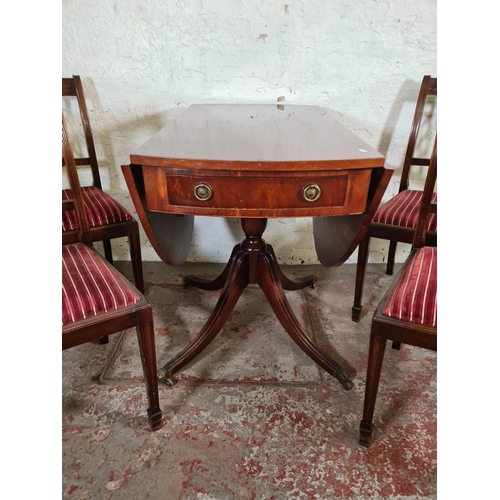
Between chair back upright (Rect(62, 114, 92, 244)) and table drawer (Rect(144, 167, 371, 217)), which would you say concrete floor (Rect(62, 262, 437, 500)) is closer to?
chair back upright (Rect(62, 114, 92, 244))

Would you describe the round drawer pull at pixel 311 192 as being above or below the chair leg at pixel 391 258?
above

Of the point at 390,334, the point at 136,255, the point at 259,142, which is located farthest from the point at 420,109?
the point at 136,255

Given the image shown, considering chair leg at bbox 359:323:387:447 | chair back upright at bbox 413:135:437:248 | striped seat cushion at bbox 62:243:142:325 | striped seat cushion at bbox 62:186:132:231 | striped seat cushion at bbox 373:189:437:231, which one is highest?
chair back upright at bbox 413:135:437:248

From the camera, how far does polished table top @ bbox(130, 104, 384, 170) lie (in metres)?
1.05

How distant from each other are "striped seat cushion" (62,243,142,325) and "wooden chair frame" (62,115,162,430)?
18mm

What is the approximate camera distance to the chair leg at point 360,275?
5.93 ft

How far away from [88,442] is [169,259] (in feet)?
2.20

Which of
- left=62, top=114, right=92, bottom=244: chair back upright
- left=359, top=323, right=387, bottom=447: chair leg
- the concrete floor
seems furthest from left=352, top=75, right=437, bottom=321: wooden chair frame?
left=62, top=114, right=92, bottom=244: chair back upright

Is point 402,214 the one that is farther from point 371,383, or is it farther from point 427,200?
point 371,383

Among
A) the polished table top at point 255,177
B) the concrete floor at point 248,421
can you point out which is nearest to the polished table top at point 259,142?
the polished table top at point 255,177

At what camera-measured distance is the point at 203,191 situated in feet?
3.53

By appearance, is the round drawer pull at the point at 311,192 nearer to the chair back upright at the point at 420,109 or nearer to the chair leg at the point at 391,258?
the chair back upright at the point at 420,109

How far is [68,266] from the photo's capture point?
49.7 inches

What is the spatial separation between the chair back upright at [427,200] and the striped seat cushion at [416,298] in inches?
5.6
